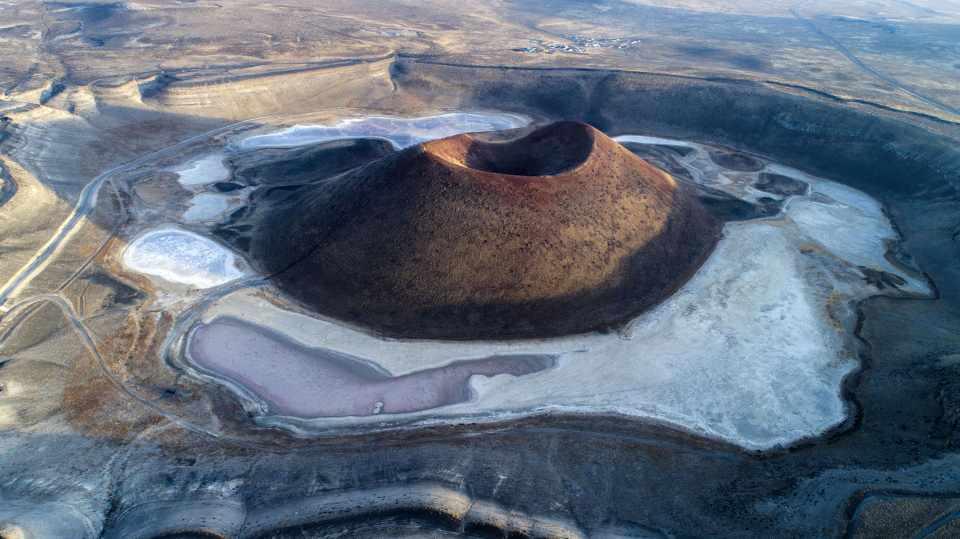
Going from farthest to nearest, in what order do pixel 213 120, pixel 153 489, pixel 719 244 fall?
1. pixel 213 120
2. pixel 719 244
3. pixel 153 489

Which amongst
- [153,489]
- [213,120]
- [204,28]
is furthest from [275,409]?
[204,28]

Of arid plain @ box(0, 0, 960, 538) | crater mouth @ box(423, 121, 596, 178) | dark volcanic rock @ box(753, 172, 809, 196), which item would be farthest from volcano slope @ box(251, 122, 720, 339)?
dark volcanic rock @ box(753, 172, 809, 196)

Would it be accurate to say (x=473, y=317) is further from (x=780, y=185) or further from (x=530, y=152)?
(x=780, y=185)

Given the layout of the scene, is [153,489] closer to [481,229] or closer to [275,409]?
[275,409]

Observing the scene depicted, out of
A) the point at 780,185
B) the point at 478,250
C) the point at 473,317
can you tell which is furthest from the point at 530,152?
the point at 780,185

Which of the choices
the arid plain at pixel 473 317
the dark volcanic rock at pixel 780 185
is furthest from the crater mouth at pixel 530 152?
the dark volcanic rock at pixel 780 185

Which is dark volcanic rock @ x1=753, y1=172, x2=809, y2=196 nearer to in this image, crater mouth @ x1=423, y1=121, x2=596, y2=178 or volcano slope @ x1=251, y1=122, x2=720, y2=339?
volcano slope @ x1=251, y1=122, x2=720, y2=339
